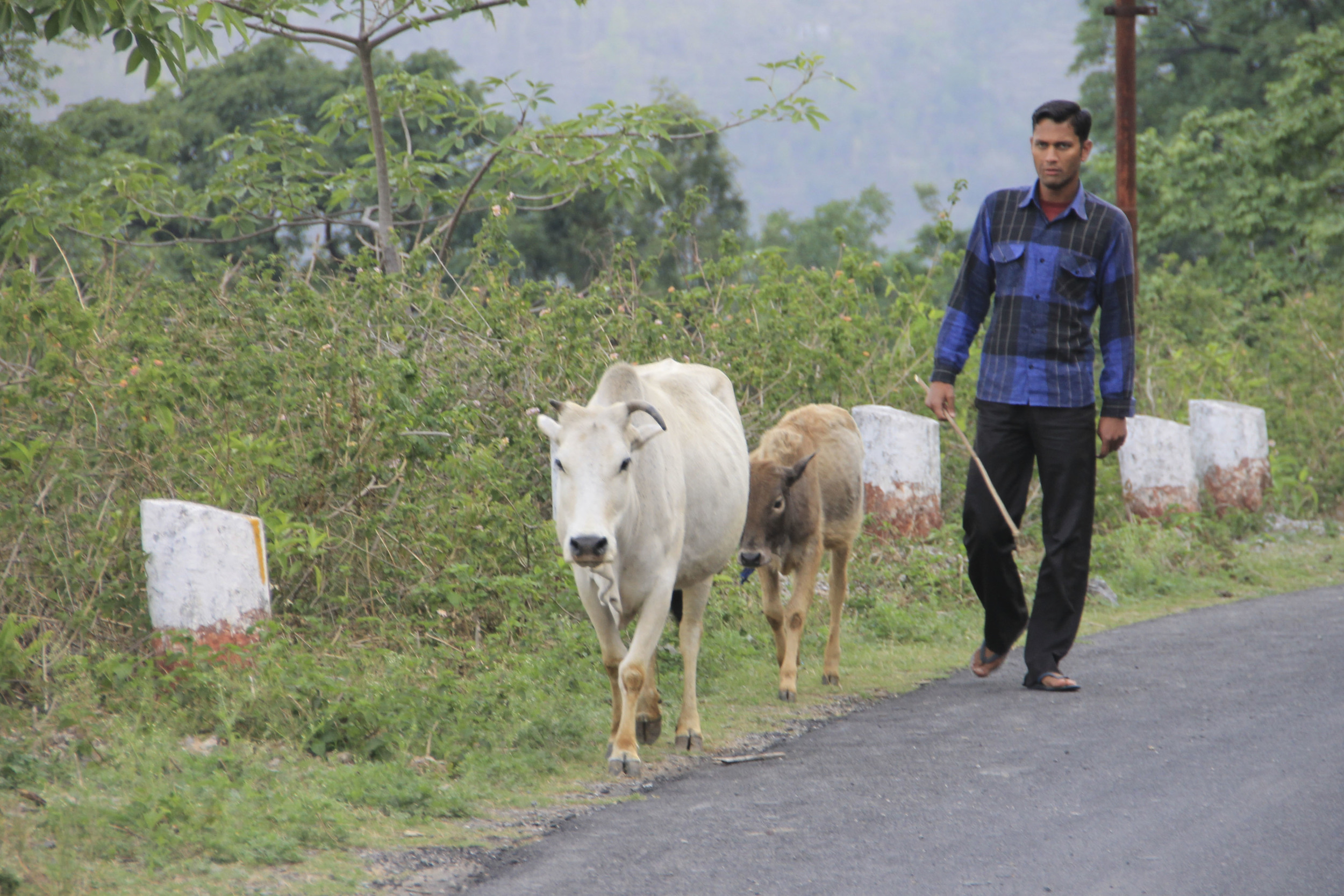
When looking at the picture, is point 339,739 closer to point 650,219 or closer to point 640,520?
point 640,520

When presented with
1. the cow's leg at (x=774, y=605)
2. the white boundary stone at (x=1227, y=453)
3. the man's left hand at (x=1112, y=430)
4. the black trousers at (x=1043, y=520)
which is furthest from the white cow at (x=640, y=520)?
the white boundary stone at (x=1227, y=453)

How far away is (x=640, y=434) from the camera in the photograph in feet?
17.2

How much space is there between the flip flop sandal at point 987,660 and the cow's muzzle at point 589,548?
2877 millimetres

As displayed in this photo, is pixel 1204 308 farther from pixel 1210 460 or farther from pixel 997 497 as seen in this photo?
pixel 997 497

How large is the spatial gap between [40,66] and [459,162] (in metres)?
17.1

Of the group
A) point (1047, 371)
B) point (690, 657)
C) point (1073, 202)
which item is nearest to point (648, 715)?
point (690, 657)

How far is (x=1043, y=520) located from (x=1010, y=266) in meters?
1.27

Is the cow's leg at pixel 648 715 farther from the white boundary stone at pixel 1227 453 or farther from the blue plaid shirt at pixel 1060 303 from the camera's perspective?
the white boundary stone at pixel 1227 453

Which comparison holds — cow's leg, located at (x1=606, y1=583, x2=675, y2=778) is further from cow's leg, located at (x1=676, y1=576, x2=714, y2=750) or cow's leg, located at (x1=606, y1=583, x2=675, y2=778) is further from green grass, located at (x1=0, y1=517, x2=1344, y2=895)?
cow's leg, located at (x1=676, y1=576, x2=714, y2=750)

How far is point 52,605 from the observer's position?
19.4 ft

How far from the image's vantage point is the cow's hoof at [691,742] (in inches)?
219

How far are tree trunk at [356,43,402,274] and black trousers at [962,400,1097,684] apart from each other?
197 inches

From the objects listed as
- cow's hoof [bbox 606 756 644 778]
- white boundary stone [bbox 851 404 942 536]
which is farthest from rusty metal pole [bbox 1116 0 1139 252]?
cow's hoof [bbox 606 756 644 778]

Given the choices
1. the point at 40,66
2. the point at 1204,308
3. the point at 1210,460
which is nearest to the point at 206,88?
the point at 40,66
